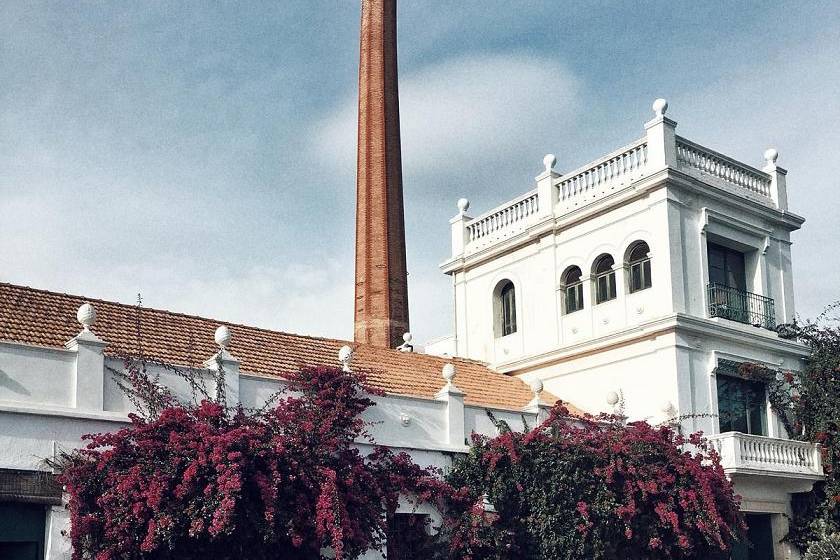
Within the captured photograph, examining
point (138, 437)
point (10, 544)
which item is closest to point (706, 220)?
point (138, 437)

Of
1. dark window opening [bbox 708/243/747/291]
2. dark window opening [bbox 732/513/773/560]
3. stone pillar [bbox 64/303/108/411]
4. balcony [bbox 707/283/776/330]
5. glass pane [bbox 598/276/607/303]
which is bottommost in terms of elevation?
dark window opening [bbox 732/513/773/560]

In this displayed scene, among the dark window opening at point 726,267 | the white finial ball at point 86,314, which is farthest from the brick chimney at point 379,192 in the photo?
the white finial ball at point 86,314

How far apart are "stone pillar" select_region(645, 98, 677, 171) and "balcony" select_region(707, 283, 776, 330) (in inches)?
120

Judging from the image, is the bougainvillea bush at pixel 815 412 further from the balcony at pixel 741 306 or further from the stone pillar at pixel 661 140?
the stone pillar at pixel 661 140

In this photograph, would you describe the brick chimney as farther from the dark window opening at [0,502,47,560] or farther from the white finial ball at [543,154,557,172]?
the dark window opening at [0,502,47,560]

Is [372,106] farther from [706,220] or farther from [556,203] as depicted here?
[706,220]

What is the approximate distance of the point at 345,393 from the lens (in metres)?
17.9

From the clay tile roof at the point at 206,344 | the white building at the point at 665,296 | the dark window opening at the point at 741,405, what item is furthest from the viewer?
the dark window opening at the point at 741,405

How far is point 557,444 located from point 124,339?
7909mm

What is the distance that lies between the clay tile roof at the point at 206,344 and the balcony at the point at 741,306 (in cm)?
440

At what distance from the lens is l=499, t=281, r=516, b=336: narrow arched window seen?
27.6 meters

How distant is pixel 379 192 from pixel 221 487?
19181 mm

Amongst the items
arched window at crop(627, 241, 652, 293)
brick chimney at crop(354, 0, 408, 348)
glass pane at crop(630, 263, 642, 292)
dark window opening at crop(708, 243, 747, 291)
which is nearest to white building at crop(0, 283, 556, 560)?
glass pane at crop(630, 263, 642, 292)

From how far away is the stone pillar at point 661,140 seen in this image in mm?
23734
